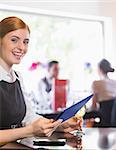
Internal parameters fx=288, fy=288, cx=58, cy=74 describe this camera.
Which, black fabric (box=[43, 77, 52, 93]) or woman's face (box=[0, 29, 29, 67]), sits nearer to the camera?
woman's face (box=[0, 29, 29, 67])

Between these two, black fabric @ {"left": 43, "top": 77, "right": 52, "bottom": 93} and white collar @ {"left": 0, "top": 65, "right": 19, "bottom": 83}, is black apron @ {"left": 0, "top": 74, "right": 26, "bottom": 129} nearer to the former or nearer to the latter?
white collar @ {"left": 0, "top": 65, "right": 19, "bottom": 83}

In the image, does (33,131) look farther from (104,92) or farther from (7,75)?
(104,92)

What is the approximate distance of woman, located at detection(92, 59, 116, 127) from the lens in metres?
1.58

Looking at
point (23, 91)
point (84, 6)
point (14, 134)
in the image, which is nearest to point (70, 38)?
point (84, 6)

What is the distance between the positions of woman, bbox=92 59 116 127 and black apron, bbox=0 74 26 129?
0.44 meters

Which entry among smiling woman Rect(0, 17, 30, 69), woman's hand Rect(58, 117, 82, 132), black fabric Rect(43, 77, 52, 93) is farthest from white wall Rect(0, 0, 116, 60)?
woman's hand Rect(58, 117, 82, 132)

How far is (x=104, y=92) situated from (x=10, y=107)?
0.59 meters

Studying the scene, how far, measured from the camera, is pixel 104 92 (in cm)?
163

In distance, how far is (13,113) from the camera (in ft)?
4.17

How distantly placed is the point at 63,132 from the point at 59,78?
415mm

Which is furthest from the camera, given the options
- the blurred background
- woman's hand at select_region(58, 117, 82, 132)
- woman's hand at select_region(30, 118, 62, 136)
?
the blurred background

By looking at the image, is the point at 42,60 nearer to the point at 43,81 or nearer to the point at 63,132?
the point at 43,81

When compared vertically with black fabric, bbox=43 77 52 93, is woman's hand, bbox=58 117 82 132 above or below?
below

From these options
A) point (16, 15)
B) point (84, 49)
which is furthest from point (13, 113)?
point (84, 49)
